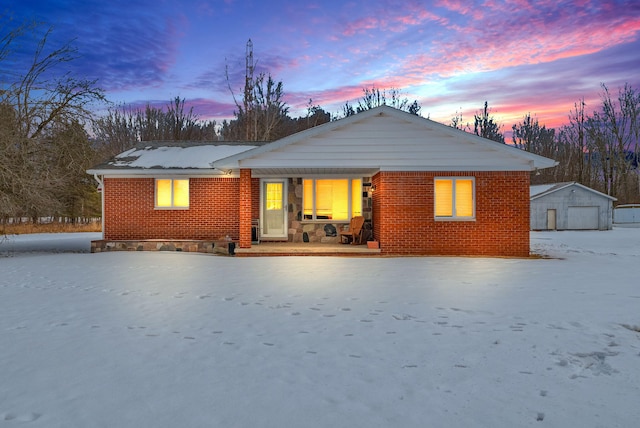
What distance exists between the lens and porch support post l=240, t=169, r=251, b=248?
13.5 m

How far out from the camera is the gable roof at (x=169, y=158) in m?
15.2

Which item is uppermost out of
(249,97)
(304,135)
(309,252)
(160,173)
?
(249,97)

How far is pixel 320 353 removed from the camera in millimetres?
4426

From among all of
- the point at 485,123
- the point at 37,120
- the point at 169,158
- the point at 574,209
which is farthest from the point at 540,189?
the point at 37,120

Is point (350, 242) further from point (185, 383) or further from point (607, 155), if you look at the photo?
point (607, 155)

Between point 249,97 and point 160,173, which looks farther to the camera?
point 249,97

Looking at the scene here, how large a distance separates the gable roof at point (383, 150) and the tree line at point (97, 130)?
5.17m

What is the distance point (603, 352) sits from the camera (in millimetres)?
4395

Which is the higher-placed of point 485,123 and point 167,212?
point 485,123

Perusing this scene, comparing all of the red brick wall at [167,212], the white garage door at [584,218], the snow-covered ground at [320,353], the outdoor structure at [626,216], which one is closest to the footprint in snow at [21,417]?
the snow-covered ground at [320,353]

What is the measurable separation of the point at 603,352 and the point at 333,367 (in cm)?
273

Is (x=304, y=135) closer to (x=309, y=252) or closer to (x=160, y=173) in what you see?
(x=309, y=252)

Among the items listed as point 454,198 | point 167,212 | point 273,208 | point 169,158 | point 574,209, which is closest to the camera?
point 454,198

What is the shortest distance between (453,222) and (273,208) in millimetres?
6374
